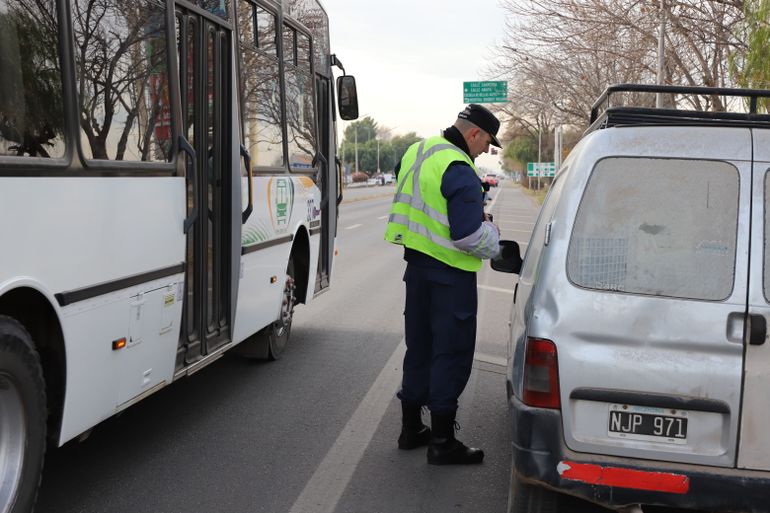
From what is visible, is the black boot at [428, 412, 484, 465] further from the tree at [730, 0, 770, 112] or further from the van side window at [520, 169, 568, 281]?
the tree at [730, 0, 770, 112]

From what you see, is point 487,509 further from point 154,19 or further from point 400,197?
point 154,19

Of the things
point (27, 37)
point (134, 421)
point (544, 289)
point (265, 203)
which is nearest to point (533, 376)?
point (544, 289)

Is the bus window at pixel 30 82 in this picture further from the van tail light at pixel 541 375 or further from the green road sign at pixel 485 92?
the green road sign at pixel 485 92

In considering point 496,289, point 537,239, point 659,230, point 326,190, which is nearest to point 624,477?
point 659,230

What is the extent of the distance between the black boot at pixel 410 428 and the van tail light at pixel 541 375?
1908 millimetres

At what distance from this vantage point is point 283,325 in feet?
26.4

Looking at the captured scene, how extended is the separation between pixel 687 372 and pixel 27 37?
9.53 ft

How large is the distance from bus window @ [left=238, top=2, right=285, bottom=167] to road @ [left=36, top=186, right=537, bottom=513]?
5.71 feet

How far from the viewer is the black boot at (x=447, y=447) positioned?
5.25 metres

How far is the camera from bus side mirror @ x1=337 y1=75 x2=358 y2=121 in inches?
381

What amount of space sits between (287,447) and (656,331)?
106 inches

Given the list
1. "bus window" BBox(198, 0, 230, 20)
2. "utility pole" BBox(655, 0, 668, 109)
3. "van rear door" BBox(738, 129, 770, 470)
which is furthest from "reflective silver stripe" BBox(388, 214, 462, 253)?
"utility pole" BBox(655, 0, 668, 109)

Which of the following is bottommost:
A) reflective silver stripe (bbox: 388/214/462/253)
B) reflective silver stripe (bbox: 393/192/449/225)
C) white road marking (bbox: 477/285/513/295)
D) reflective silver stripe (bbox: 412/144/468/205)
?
white road marking (bbox: 477/285/513/295)

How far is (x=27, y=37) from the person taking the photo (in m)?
3.76
